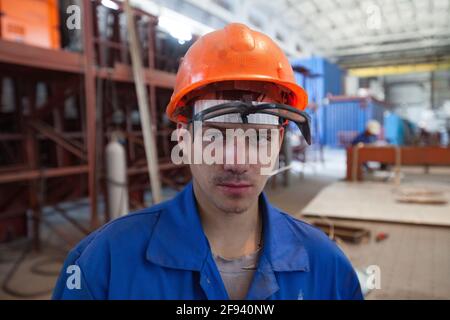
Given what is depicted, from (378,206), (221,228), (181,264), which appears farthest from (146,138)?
(181,264)

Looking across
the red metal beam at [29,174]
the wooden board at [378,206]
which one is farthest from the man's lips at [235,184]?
the red metal beam at [29,174]

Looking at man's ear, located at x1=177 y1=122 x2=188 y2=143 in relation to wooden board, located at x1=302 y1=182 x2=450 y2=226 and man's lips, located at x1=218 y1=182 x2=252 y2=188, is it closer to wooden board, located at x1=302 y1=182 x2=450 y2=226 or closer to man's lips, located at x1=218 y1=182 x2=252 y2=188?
man's lips, located at x1=218 y1=182 x2=252 y2=188

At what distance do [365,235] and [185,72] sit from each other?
5.24ft

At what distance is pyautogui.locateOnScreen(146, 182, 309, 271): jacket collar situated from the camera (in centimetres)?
85

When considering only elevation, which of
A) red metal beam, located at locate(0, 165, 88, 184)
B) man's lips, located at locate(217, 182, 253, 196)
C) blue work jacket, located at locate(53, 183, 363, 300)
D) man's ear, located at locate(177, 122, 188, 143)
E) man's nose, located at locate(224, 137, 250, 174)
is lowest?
blue work jacket, located at locate(53, 183, 363, 300)

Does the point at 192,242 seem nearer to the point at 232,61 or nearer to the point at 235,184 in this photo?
the point at 235,184

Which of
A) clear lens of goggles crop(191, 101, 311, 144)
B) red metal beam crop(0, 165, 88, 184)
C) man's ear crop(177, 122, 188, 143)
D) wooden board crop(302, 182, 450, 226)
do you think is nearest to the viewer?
clear lens of goggles crop(191, 101, 311, 144)

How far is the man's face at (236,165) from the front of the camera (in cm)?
83

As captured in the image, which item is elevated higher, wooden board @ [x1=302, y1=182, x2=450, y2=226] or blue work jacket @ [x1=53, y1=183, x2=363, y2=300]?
blue work jacket @ [x1=53, y1=183, x2=363, y2=300]

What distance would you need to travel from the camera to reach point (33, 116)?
11.7 feet

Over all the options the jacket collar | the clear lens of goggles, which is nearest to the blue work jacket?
the jacket collar

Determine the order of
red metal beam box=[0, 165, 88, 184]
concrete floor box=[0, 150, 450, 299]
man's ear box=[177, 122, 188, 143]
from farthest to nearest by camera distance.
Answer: red metal beam box=[0, 165, 88, 184] → concrete floor box=[0, 150, 450, 299] → man's ear box=[177, 122, 188, 143]

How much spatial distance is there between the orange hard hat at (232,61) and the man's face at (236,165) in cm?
13

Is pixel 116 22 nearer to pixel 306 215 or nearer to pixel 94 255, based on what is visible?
pixel 306 215
